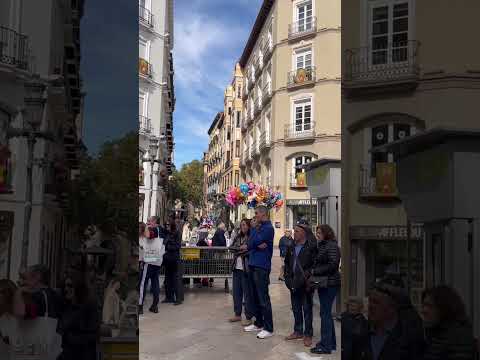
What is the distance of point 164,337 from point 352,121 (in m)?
0.60

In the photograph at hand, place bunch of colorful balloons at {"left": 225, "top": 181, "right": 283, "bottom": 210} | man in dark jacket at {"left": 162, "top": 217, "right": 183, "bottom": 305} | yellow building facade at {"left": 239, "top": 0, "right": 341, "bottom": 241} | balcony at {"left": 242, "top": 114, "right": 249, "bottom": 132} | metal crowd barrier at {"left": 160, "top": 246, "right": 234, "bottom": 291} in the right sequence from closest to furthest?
1. yellow building facade at {"left": 239, "top": 0, "right": 341, "bottom": 241}
2. bunch of colorful balloons at {"left": 225, "top": 181, "right": 283, "bottom": 210}
3. man in dark jacket at {"left": 162, "top": 217, "right": 183, "bottom": 305}
4. balcony at {"left": 242, "top": 114, "right": 249, "bottom": 132}
5. metal crowd barrier at {"left": 160, "top": 246, "right": 234, "bottom": 291}

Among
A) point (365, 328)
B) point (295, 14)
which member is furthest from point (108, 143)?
point (365, 328)

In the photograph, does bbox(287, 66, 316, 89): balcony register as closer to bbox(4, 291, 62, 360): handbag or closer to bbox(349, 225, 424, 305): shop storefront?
bbox(349, 225, 424, 305): shop storefront

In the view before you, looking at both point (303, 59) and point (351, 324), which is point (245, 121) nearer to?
point (303, 59)

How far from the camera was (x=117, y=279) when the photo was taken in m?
0.95

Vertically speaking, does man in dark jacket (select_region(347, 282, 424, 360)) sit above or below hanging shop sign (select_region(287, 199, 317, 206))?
below

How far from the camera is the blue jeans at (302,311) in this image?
3.33ft

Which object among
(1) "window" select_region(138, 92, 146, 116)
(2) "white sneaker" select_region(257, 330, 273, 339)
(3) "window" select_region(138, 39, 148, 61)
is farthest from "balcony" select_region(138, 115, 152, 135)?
(2) "white sneaker" select_region(257, 330, 273, 339)

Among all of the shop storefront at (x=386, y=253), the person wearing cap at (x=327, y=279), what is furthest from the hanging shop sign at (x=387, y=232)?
the person wearing cap at (x=327, y=279)

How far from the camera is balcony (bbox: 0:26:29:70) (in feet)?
2.45

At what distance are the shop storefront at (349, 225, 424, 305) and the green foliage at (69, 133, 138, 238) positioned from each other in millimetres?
375

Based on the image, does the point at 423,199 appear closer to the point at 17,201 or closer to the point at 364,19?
the point at 364,19

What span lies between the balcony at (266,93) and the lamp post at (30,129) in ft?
1.56

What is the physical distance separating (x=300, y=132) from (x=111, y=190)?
1.13 feet
